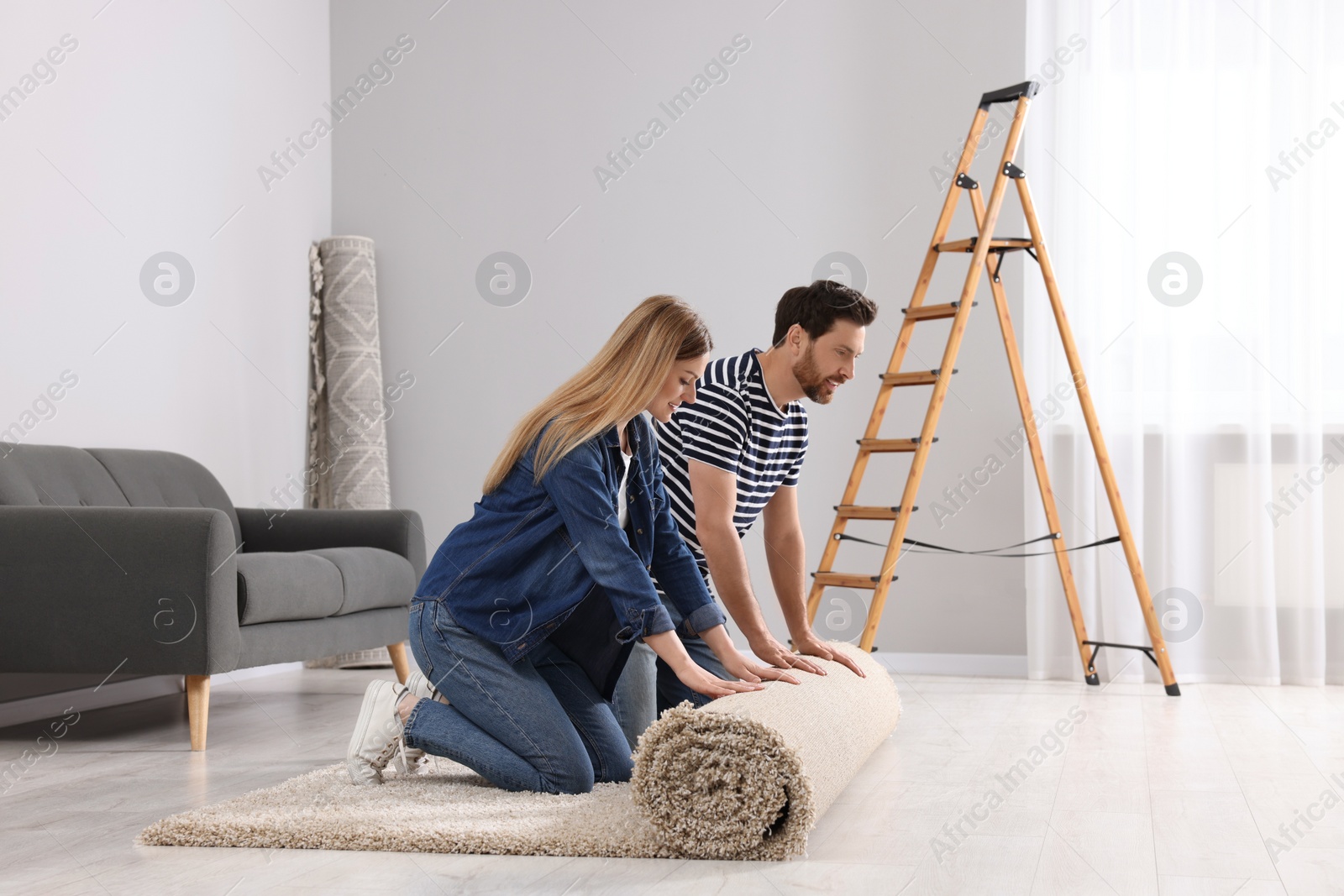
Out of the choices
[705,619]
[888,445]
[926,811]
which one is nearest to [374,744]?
[705,619]

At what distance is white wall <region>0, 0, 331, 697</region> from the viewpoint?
3.51m

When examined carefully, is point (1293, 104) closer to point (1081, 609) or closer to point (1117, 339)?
point (1117, 339)

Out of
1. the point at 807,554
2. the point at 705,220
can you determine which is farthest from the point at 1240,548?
the point at 705,220

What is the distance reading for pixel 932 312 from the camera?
13.2 ft

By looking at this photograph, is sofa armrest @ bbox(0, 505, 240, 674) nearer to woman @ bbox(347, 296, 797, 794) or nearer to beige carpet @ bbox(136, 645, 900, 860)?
woman @ bbox(347, 296, 797, 794)

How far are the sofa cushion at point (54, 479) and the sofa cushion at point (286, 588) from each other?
51cm

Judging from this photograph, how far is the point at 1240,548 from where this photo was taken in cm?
424

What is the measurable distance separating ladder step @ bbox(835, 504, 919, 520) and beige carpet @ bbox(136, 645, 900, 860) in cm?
176

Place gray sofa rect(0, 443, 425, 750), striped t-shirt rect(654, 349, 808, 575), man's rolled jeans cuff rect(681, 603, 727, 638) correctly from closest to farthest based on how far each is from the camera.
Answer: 1. man's rolled jeans cuff rect(681, 603, 727, 638)
2. striped t-shirt rect(654, 349, 808, 575)
3. gray sofa rect(0, 443, 425, 750)

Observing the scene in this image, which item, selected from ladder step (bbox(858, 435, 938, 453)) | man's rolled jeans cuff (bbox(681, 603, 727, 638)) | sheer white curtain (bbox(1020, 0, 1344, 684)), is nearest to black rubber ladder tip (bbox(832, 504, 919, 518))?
ladder step (bbox(858, 435, 938, 453))

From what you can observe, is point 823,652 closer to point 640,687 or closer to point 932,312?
point 640,687

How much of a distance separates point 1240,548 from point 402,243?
133 inches

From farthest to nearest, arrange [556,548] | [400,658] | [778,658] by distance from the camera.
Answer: [400,658] < [778,658] < [556,548]

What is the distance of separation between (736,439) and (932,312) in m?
A: 1.74
